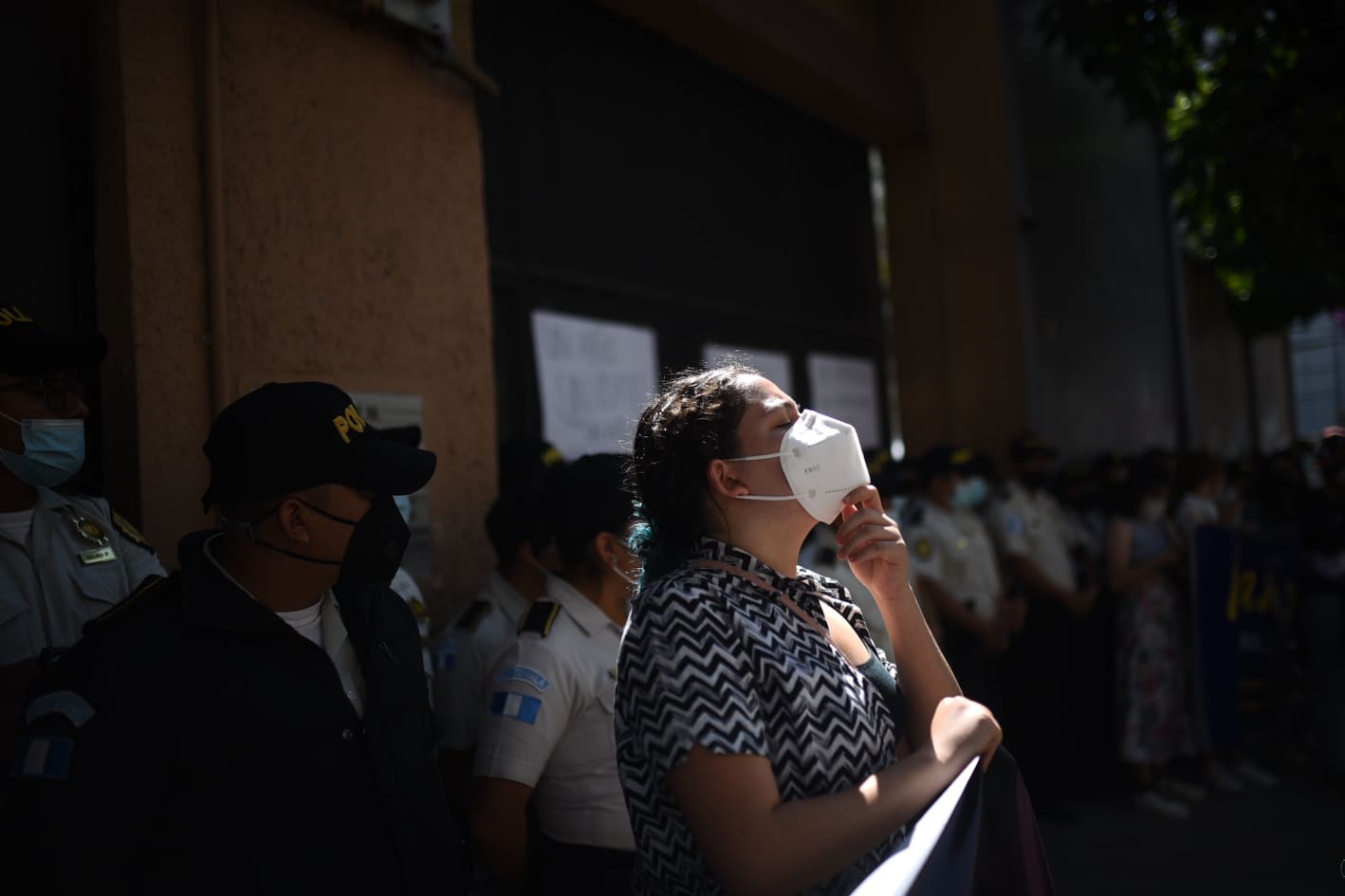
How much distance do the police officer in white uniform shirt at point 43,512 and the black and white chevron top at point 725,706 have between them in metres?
1.35

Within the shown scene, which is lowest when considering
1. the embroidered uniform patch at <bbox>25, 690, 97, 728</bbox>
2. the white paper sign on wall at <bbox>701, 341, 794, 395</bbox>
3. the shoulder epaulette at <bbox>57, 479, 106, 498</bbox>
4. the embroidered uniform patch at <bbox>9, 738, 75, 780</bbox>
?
the embroidered uniform patch at <bbox>9, 738, 75, 780</bbox>

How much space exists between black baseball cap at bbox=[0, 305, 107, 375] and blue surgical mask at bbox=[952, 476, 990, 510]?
4.69 m

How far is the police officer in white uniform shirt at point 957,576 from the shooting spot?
5.61 metres

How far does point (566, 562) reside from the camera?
2895mm

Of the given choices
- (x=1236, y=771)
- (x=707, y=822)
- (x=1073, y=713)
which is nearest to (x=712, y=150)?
(x=1073, y=713)

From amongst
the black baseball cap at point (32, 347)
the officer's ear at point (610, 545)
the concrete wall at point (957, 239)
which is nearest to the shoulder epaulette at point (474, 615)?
the officer's ear at point (610, 545)

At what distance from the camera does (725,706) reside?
1.62 metres

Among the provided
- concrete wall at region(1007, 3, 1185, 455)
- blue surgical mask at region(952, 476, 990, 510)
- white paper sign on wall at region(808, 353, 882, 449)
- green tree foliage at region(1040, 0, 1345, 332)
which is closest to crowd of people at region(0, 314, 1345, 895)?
blue surgical mask at region(952, 476, 990, 510)

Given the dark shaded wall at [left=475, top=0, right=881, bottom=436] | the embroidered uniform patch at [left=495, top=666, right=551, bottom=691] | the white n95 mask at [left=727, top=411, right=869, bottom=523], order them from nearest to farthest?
the white n95 mask at [left=727, top=411, right=869, bottom=523] → the embroidered uniform patch at [left=495, top=666, right=551, bottom=691] → the dark shaded wall at [left=475, top=0, right=881, bottom=436]

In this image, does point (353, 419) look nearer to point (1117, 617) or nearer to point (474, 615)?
point (474, 615)

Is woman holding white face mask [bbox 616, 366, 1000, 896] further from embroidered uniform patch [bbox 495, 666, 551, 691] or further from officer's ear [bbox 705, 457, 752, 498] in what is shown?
embroidered uniform patch [bbox 495, 666, 551, 691]

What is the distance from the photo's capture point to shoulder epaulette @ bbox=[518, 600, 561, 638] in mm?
2678

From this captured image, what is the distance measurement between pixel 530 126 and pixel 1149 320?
8.02 metres

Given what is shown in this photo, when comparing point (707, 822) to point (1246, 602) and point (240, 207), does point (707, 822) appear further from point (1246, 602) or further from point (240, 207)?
point (1246, 602)
